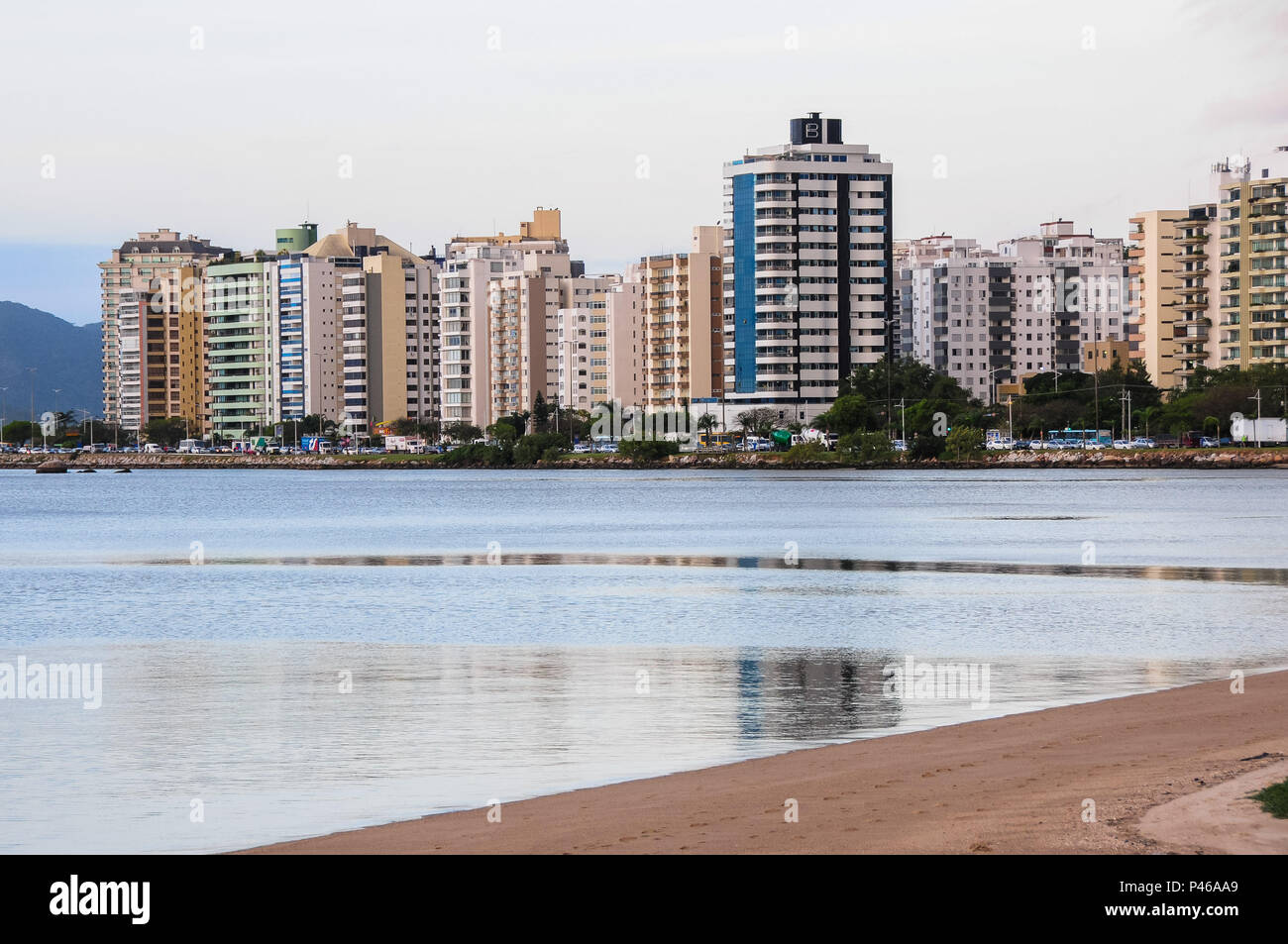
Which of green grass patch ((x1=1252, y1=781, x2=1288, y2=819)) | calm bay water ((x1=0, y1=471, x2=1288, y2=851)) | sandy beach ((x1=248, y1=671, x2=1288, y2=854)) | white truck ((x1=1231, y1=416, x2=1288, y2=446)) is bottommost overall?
calm bay water ((x1=0, y1=471, x2=1288, y2=851))

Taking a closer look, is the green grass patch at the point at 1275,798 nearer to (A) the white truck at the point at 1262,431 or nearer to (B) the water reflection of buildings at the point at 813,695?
(B) the water reflection of buildings at the point at 813,695

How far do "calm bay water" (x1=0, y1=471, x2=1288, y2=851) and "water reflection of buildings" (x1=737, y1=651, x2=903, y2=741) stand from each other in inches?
4.4

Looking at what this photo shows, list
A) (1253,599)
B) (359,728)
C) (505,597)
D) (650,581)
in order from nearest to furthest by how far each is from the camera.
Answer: (359,728) → (1253,599) → (505,597) → (650,581)

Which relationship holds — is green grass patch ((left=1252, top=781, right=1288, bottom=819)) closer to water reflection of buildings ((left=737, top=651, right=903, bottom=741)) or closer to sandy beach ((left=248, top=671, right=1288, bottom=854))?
sandy beach ((left=248, top=671, right=1288, bottom=854))

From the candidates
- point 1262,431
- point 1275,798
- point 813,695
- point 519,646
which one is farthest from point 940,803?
point 1262,431

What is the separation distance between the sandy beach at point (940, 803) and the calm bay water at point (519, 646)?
63.3 inches

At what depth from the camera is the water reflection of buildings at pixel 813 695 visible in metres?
24.0

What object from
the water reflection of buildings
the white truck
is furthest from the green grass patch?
the white truck

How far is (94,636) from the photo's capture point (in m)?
39.8

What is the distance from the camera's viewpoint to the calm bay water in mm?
21016

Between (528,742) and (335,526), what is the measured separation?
75.6m

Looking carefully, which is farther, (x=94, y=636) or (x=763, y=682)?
(x=94, y=636)
